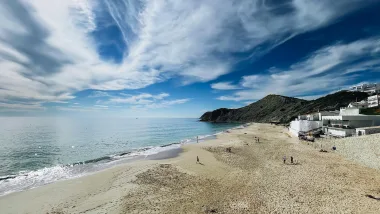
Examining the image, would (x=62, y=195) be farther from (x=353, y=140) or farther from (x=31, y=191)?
(x=353, y=140)

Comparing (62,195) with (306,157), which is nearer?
(62,195)

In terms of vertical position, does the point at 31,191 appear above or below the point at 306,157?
below

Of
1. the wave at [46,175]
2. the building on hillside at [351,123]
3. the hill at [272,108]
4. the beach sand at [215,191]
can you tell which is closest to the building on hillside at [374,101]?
the hill at [272,108]

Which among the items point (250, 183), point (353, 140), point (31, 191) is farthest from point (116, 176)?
point (353, 140)

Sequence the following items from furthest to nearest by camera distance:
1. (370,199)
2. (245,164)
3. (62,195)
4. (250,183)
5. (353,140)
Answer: (353,140) → (245,164) → (250,183) → (62,195) → (370,199)

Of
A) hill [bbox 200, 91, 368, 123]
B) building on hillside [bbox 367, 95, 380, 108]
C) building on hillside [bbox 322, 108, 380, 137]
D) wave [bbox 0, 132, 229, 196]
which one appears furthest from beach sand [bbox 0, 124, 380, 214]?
hill [bbox 200, 91, 368, 123]

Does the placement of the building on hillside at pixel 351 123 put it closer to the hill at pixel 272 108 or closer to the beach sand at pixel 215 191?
the beach sand at pixel 215 191
